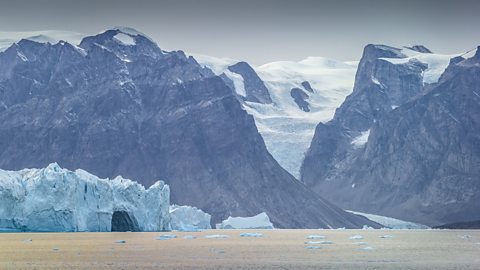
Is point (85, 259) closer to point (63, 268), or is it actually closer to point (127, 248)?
point (63, 268)

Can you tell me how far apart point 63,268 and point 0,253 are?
28936 mm

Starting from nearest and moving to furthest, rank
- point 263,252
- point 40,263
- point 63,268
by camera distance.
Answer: point 63,268
point 40,263
point 263,252

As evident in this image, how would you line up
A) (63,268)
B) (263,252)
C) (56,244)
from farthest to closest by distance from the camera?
(56,244)
(263,252)
(63,268)

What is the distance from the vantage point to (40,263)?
11781cm

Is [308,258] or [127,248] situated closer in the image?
[308,258]

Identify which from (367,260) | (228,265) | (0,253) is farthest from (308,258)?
(0,253)

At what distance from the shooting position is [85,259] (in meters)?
125

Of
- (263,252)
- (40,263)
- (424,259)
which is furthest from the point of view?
(263,252)

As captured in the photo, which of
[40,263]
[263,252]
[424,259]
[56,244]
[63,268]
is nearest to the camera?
[63,268]

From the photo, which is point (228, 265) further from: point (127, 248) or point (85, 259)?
Result: point (127, 248)

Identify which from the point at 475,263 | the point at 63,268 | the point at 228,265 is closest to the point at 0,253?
the point at 63,268

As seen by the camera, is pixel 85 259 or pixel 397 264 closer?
pixel 397 264

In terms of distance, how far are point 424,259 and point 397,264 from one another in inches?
487

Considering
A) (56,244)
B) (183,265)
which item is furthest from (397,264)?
(56,244)
